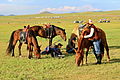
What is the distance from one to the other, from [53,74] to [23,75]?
1132mm

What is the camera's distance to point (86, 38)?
9.43 m

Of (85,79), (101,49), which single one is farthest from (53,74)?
(101,49)

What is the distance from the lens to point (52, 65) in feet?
30.9

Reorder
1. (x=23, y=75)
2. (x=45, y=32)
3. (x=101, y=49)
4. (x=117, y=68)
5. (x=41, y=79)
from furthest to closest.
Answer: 1. (x=45, y=32)
2. (x=101, y=49)
3. (x=117, y=68)
4. (x=23, y=75)
5. (x=41, y=79)

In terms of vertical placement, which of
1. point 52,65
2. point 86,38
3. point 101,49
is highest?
point 86,38

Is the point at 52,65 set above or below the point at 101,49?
below

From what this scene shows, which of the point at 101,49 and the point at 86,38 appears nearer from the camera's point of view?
the point at 86,38

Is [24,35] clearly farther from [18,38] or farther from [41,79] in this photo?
[41,79]

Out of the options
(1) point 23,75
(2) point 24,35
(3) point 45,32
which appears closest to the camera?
(1) point 23,75

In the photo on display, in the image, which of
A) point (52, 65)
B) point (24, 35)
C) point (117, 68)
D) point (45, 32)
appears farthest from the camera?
point (45, 32)

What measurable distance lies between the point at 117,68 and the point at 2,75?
15.3 feet

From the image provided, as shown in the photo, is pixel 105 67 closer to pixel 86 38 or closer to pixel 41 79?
pixel 86 38

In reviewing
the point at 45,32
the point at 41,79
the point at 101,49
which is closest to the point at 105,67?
the point at 101,49

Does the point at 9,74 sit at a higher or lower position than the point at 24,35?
lower
